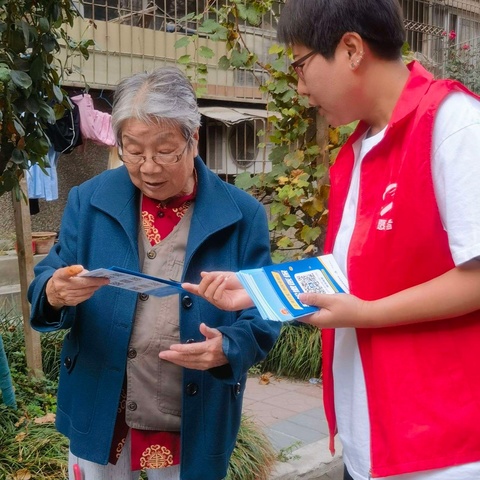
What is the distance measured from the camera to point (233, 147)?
8.95 metres

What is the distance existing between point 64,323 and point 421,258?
43.8 inches

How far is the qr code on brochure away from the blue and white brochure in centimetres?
36

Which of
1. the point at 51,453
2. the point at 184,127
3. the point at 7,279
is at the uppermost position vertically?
the point at 184,127

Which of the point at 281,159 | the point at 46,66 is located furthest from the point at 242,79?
the point at 46,66

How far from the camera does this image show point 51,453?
3.19 meters

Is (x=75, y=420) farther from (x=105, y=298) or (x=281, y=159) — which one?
(x=281, y=159)

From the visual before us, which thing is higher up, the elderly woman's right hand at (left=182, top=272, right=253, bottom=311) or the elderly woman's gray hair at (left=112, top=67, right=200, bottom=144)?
the elderly woman's gray hair at (left=112, top=67, right=200, bottom=144)

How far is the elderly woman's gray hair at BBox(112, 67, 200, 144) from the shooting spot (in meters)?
1.90

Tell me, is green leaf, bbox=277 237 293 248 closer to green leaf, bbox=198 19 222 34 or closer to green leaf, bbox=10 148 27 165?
green leaf, bbox=198 19 222 34

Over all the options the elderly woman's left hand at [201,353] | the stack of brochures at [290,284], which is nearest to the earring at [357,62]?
the stack of brochures at [290,284]

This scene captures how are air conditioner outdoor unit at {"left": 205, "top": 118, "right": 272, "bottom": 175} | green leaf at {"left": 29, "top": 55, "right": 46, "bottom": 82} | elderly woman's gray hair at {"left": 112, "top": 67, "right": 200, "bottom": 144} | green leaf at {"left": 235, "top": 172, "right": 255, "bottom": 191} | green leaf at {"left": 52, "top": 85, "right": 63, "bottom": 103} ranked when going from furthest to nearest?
air conditioner outdoor unit at {"left": 205, "top": 118, "right": 272, "bottom": 175}, green leaf at {"left": 235, "top": 172, "right": 255, "bottom": 191}, green leaf at {"left": 52, "top": 85, "right": 63, "bottom": 103}, green leaf at {"left": 29, "top": 55, "right": 46, "bottom": 82}, elderly woman's gray hair at {"left": 112, "top": 67, "right": 200, "bottom": 144}

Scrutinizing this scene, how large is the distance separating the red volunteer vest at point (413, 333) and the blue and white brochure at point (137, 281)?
51 cm

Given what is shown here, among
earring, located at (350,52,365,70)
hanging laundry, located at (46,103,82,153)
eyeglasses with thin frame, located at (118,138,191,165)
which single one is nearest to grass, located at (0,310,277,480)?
eyeglasses with thin frame, located at (118,138,191,165)

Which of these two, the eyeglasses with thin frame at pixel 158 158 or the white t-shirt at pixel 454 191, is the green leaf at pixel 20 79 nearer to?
the eyeglasses with thin frame at pixel 158 158
